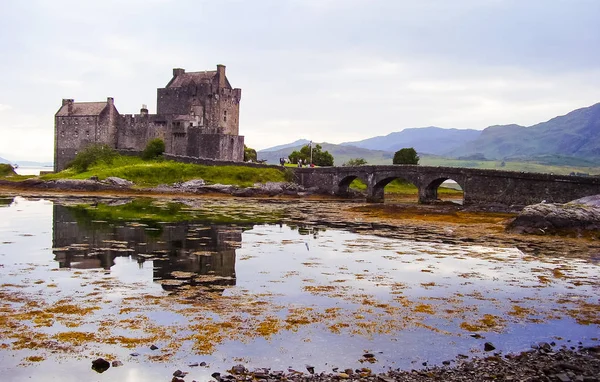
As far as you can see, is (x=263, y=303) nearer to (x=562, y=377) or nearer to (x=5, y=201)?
(x=562, y=377)

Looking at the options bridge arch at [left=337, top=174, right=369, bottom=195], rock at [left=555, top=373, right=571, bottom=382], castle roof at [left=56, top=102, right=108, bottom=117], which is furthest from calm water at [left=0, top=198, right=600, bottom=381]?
castle roof at [left=56, top=102, right=108, bottom=117]

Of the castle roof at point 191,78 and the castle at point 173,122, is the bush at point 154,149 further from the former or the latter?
the castle roof at point 191,78

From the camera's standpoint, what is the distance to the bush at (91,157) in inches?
2916

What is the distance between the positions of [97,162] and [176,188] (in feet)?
48.3

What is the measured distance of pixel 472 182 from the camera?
55875mm

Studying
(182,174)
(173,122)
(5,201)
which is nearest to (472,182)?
(182,174)

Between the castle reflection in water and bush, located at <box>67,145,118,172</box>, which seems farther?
bush, located at <box>67,145,118,172</box>

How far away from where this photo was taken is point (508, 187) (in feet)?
173

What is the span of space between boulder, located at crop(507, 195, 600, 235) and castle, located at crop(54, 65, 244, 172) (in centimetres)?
4588

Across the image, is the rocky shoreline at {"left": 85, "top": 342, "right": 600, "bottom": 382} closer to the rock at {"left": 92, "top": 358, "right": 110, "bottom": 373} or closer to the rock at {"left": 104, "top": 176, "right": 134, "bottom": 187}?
the rock at {"left": 92, "top": 358, "right": 110, "bottom": 373}

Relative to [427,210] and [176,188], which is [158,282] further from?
[176,188]

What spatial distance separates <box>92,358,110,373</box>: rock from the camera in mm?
11250

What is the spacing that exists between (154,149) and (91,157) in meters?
7.63

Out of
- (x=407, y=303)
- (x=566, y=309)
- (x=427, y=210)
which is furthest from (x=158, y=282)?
(x=427, y=210)
